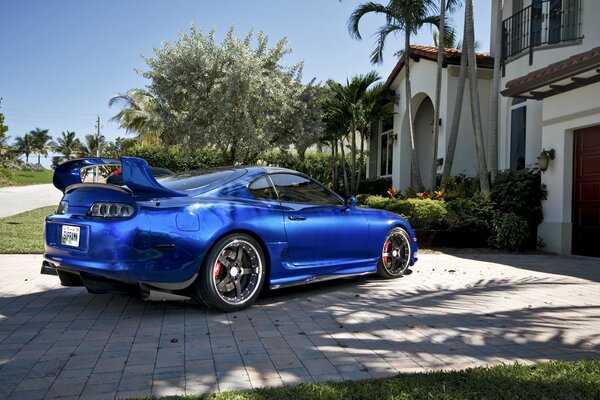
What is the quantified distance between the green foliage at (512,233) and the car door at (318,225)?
5.46 metres

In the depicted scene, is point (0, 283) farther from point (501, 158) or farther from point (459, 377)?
point (501, 158)

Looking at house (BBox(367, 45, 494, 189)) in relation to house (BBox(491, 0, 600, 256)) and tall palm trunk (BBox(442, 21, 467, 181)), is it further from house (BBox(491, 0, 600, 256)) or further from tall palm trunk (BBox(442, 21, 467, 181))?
house (BBox(491, 0, 600, 256))

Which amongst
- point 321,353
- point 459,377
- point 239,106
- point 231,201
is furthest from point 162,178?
point 239,106

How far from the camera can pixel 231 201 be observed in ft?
14.6

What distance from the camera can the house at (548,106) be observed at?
9031 millimetres

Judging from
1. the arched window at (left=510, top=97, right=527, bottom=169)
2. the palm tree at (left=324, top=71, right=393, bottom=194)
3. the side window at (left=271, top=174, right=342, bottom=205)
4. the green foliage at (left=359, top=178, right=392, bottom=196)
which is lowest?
the side window at (left=271, top=174, right=342, bottom=205)

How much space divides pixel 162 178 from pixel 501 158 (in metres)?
10.9

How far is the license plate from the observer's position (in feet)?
13.4

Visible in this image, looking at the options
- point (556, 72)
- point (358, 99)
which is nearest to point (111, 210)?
point (556, 72)

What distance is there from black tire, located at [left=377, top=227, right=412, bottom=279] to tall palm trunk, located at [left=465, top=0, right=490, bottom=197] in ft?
17.8

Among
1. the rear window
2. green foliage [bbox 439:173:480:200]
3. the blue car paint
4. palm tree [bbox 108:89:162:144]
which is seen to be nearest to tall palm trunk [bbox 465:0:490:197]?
green foliage [bbox 439:173:480:200]

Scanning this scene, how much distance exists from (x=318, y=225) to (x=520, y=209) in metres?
6.67

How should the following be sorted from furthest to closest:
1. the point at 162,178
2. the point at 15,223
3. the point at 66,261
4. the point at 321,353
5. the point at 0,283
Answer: the point at 15,223
the point at 0,283
the point at 162,178
the point at 66,261
the point at 321,353

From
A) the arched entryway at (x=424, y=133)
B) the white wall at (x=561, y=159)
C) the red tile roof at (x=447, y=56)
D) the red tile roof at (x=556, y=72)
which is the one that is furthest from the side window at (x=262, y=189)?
the arched entryway at (x=424, y=133)
